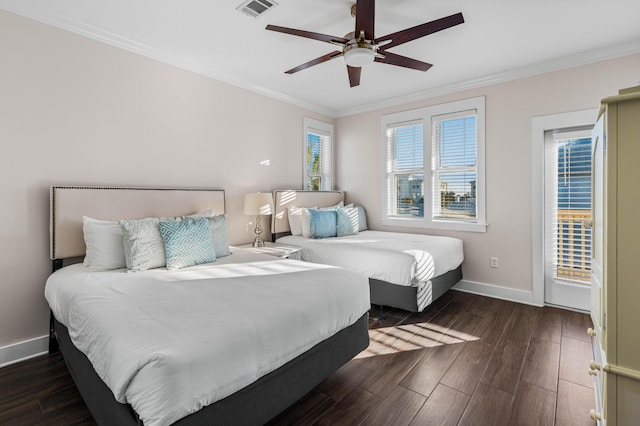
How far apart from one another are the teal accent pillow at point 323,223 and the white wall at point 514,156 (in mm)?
1464

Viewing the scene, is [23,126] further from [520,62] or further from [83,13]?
[520,62]

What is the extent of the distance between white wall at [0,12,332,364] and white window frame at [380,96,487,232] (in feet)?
7.56

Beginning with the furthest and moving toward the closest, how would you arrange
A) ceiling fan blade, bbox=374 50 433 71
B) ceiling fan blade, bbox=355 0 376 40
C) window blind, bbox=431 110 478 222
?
window blind, bbox=431 110 478 222
ceiling fan blade, bbox=374 50 433 71
ceiling fan blade, bbox=355 0 376 40

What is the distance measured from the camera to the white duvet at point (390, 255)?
2.95 m

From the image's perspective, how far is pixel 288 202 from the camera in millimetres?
4254

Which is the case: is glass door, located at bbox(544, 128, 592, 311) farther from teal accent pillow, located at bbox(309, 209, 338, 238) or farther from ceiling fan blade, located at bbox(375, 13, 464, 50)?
teal accent pillow, located at bbox(309, 209, 338, 238)

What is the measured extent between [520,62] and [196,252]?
12.5 feet

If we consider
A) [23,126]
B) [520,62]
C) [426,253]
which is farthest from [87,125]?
[520,62]

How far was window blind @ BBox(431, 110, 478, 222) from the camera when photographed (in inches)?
156

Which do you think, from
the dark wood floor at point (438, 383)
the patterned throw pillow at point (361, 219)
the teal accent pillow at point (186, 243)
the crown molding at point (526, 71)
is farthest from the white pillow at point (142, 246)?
the crown molding at point (526, 71)

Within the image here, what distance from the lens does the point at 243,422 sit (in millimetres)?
1355

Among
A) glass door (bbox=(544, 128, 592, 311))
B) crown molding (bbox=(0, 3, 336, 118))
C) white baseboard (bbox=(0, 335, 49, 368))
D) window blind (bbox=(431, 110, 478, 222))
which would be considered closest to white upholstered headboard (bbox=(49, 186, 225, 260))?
white baseboard (bbox=(0, 335, 49, 368))

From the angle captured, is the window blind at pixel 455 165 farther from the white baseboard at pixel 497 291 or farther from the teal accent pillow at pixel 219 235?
the teal accent pillow at pixel 219 235

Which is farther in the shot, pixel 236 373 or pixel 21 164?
pixel 21 164
